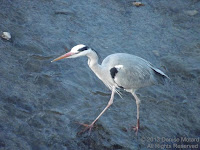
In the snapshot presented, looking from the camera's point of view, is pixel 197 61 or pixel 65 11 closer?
pixel 197 61

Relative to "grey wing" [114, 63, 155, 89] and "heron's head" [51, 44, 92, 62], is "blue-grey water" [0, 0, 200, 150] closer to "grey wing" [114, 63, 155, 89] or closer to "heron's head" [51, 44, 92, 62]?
"grey wing" [114, 63, 155, 89]

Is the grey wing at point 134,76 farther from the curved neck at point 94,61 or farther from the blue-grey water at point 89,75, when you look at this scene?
the blue-grey water at point 89,75

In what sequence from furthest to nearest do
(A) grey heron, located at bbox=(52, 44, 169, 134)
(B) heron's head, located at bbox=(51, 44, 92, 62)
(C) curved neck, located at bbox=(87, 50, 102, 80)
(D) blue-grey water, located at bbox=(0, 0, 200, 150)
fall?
(A) grey heron, located at bbox=(52, 44, 169, 134), (C) curved neck, located at bbox=(87, 50, 102, 80), (D) blue-grey water, located at bbox=(0, 0, 200, 150), (B) heron's head, located at bbox=(51, 44, 92, 62)

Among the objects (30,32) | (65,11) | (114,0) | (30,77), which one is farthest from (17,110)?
(114,0)

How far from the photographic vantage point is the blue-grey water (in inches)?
187

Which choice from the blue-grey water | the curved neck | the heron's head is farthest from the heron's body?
the heron's head

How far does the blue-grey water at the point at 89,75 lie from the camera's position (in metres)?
4.76

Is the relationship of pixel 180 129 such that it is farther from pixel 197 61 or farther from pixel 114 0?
pixel 114 0

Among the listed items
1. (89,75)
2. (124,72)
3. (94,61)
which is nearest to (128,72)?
(124,72)

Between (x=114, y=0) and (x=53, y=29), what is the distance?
2291 millimetres

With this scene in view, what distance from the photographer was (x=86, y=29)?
23.1ft

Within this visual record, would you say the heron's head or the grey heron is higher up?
the heron's head

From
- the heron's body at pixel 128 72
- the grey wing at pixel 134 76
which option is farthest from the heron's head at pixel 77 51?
the grey wing at pixel 134 76

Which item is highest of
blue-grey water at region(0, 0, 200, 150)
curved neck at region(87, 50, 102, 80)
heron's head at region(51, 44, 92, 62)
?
heron's head at region(51, 44, 92, 62)
